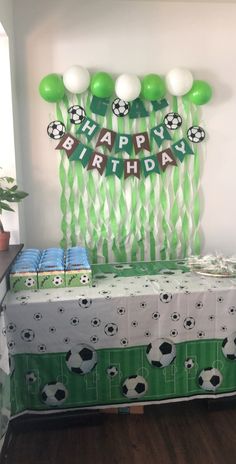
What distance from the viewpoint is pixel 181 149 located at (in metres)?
2.67

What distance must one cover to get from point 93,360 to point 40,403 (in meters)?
0.35

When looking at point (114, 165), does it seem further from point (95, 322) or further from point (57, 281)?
point (95, 322)

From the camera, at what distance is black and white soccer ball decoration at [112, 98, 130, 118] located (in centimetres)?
257

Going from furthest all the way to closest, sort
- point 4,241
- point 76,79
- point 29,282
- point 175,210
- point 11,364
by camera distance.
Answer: point 175,210 < point 76,79 < point 4,241 < point 29,282 < point 11,364

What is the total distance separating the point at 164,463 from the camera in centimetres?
182

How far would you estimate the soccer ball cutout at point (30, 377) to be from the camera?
203 centimetres

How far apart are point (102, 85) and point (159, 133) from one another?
48cm

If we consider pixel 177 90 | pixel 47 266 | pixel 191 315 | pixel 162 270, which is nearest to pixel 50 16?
pixel 177 90

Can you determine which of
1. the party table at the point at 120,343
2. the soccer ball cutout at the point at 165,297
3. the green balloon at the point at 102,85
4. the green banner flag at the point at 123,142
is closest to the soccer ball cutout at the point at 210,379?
the party table at the point at 120,343

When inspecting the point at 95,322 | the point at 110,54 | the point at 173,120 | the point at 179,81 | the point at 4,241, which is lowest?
the point at 95,322

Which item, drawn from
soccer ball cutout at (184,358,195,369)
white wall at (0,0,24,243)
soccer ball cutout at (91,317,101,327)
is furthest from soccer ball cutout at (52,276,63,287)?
soccer ball cutout at (184,358,195,369)

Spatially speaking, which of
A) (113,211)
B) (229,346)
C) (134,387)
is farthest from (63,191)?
(229,346)

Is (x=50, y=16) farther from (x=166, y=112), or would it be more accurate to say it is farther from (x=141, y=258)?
(x=141, y=258)

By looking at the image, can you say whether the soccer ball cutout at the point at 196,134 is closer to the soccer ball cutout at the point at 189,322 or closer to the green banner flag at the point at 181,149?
the green banner flag at the point at 181,149
